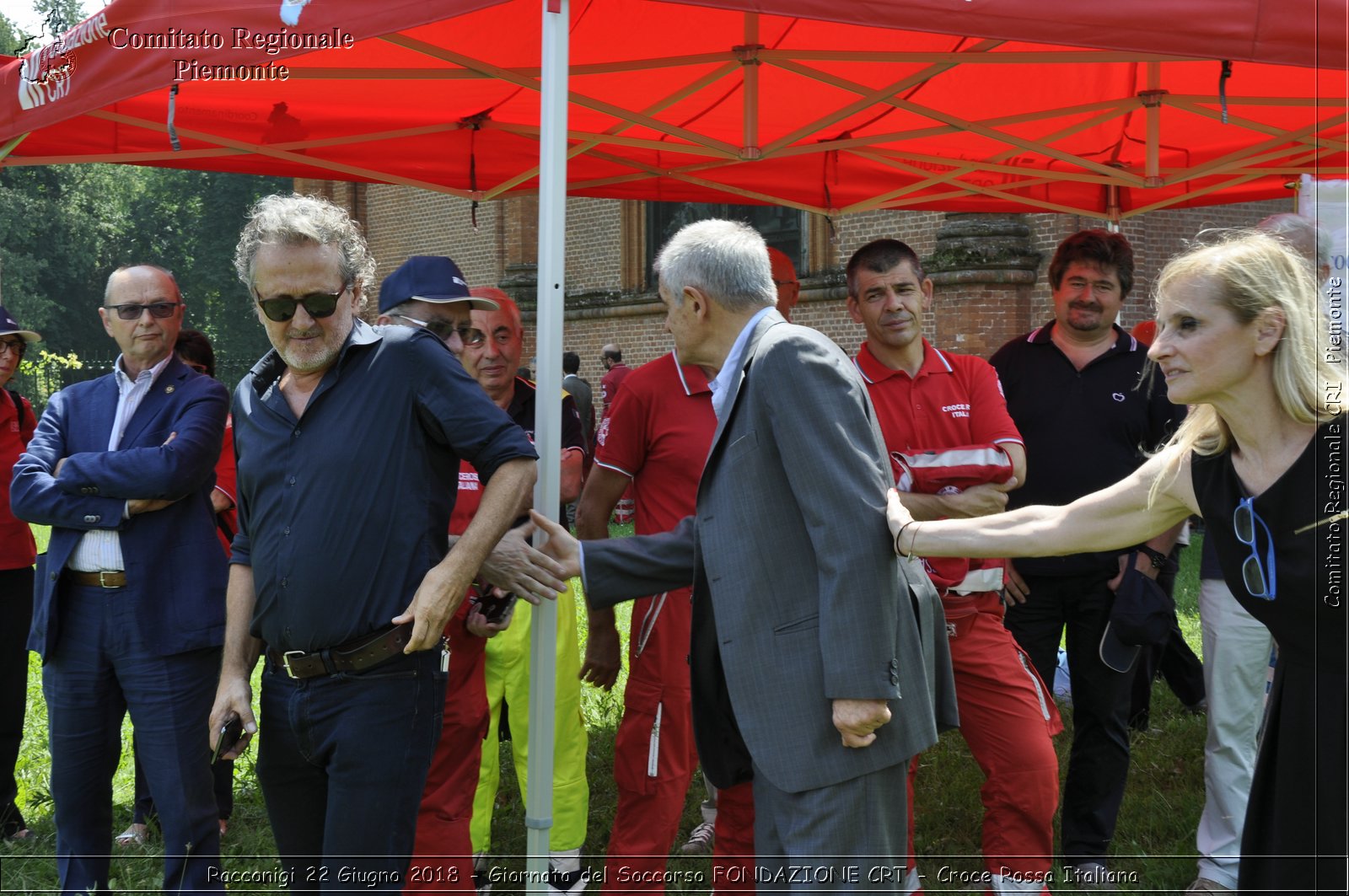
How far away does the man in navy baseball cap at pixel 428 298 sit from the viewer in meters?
3.97

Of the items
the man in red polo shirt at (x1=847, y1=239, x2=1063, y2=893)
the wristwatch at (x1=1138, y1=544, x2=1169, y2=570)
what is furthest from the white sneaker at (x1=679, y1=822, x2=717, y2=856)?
the wristwatch at (x1=1138, y1=544, x2=1169, y2=570)

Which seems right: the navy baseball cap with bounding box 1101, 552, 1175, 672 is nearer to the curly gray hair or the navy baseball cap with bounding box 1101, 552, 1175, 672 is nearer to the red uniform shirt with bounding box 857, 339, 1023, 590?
the red uniform shirt with bounding box 857, 339, 1023, 590

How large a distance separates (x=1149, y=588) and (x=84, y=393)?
3.72 m

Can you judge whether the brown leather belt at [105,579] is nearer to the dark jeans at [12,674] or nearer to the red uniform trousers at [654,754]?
the dark jeans at [12,674]

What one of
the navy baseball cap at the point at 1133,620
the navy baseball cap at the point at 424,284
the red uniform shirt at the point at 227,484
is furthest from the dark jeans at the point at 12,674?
the navy baseball cap at the point at 1133,620

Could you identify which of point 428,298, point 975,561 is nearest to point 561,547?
point 428,298

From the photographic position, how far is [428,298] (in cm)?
398

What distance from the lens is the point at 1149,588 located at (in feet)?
14.3

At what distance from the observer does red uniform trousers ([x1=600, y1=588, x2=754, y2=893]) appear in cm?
397

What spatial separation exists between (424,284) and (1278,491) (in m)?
2.65

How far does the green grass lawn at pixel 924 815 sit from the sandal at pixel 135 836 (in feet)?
0.18

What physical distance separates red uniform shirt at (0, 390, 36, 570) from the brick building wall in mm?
6045

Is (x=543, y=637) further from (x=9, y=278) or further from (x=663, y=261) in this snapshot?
(x=9, y=278)

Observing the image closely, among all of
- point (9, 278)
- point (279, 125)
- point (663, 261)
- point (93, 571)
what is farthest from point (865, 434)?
point (9, 278)
